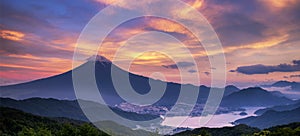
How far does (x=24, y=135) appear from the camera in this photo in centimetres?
3656

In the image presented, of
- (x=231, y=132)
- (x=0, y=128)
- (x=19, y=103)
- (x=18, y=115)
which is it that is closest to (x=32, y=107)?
(x=19, y=103)

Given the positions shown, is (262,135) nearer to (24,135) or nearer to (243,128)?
(24,135)

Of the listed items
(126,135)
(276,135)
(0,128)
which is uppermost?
(276,135)

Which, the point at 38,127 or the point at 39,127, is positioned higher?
the point at 38,127

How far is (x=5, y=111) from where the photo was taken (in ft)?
349

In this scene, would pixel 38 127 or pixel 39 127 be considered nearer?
pixel 38 127

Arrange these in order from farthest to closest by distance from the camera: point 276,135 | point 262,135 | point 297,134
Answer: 1. point 262,135
2. point 276,135
3. point 297,134

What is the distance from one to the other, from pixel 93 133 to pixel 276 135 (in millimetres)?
19641

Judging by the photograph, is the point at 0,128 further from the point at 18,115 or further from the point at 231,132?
the point at 231,132

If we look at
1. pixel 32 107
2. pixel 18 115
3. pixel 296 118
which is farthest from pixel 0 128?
pixel 296 118

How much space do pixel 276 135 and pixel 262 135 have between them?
2071 mm

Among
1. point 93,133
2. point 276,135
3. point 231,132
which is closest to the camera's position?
point 276,135

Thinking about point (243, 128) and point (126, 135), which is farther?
point (126, 135)

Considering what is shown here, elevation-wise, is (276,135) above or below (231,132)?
above
